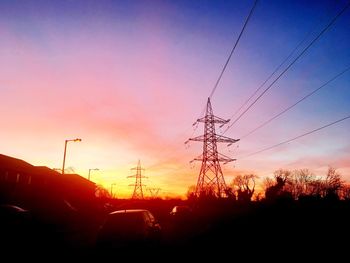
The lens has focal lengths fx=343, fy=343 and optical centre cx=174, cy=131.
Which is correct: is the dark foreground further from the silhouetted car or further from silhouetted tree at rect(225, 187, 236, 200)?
silhouetted tree at rect(225, 187, 236, 200)

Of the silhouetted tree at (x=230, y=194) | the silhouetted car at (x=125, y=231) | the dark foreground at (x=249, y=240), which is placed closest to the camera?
the silhouetted car at (x=125, y=231)

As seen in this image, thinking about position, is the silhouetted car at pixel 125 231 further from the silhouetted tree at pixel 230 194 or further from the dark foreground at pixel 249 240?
the silhouetted tree at pixel 230 194

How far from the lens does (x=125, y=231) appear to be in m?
10.8

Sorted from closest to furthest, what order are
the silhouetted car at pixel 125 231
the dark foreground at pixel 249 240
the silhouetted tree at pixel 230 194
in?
the silhouetted car at pixel 125 231 < the dark foreground at pixel 249 240 < the silhouetted tree at pixel 230 194

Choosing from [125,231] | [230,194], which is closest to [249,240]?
[125,231]

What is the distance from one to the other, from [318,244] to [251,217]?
20.6 feet

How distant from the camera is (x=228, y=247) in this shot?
45.2 feet

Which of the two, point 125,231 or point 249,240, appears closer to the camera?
point 125,231

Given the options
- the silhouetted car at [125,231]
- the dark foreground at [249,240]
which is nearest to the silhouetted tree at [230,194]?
the dark foreground at [249,240]

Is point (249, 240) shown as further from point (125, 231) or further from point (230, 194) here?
point (230, 194)

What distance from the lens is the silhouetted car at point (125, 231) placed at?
411 inches

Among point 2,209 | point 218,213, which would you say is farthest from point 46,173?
point 2,209

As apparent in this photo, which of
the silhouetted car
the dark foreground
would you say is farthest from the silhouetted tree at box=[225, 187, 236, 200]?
the silhouetted car

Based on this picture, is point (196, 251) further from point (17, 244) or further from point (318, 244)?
point (17, 244)
